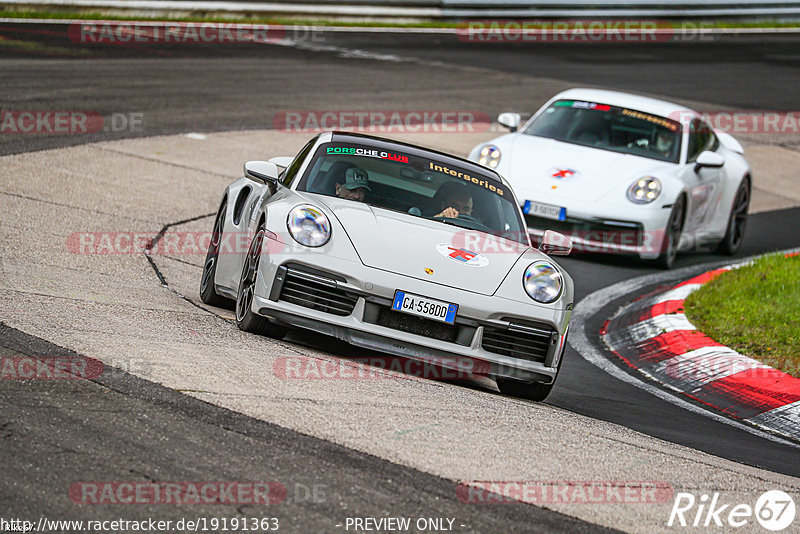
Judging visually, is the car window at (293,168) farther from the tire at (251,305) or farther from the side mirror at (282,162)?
the tire at (251,305)

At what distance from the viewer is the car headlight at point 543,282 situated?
21.5ft

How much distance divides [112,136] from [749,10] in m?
23.6

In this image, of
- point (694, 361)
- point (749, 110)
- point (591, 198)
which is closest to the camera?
point (694, 361)

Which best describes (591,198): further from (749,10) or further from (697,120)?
(749,10)

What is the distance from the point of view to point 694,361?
8.16 meters

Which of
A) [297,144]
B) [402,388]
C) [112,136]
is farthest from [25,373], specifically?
[297,144]

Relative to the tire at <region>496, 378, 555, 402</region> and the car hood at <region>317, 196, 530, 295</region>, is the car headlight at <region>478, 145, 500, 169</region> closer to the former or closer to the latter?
the car hood at <region>317, 196, 530, 295</region>

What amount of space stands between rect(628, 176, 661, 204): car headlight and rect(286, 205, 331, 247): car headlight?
17.0ft

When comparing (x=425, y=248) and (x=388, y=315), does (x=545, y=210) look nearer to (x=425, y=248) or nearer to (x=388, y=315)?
(x=425, y=248)

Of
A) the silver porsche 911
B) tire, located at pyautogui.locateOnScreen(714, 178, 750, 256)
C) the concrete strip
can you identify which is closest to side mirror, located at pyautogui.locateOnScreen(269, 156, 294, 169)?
the silver porsche 911

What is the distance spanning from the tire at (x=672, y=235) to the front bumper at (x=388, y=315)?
509 cm

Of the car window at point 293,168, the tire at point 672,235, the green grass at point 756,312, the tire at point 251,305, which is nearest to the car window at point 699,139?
the tire at point 672,235

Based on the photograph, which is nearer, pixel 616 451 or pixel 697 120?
pixel 616 451

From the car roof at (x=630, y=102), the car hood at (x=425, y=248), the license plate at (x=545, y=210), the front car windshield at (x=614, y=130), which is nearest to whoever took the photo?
the car hood at (x=425, y=248)
